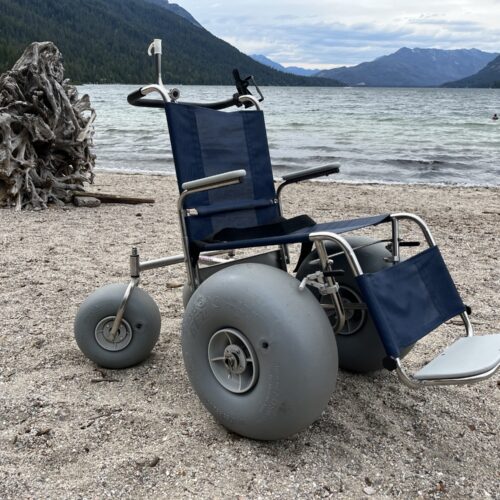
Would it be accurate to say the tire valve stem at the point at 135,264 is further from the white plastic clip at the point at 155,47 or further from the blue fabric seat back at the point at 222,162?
the white plastic clip at the point at 155,47

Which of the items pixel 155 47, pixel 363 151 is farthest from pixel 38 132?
pixel 363 151

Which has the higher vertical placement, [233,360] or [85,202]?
[85,202]

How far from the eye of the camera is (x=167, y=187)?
11.0 metres


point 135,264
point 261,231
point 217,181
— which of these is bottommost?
point 135,264

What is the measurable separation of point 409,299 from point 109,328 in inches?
71.4

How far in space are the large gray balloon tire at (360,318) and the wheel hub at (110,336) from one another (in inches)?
43.4

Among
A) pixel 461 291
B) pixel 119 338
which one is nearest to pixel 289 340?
pixel 119 338

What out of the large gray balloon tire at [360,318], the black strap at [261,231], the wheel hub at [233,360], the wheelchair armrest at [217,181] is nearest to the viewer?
the wheel hub at [233,360]

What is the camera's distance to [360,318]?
134 inches

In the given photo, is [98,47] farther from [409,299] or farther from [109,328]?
[409,299]

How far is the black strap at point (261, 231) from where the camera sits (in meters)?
3.35

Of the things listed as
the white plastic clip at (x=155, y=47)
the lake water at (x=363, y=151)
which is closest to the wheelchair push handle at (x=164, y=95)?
the white plastic clip at (x=155, y=47)

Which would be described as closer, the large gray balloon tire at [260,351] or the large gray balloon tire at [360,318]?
the large gray balloon tire at [260,351]

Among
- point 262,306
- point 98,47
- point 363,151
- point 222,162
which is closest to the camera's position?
point 262,306
